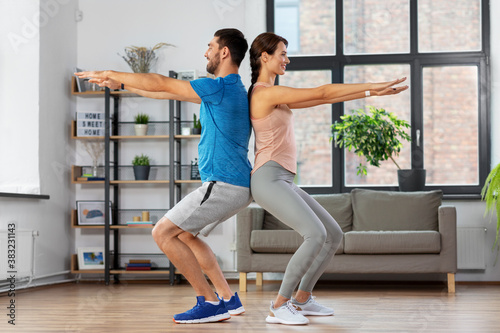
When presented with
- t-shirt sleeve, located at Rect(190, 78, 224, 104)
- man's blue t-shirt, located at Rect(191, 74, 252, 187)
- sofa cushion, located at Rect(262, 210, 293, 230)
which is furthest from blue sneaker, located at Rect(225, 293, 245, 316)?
sofa cushion, located at Rect(262, 210, 293, 230)

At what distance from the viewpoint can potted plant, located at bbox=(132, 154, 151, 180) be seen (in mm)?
5914

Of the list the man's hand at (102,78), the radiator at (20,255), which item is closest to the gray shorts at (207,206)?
the man's hand at (102,78)

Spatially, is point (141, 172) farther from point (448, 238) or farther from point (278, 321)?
Result: point (278, 321)

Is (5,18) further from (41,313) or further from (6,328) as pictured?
(6,328)

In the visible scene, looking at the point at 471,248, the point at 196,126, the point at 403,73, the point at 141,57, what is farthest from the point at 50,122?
the point at 471,248

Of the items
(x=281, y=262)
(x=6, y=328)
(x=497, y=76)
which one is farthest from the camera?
(x=497, y=76)

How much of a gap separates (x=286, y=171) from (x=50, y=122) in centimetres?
325

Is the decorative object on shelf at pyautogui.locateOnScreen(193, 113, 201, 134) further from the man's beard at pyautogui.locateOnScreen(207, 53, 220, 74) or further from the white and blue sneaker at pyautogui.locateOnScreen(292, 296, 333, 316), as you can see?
the white and blue sneaker at pyautogui.locateOnScreen(292, 296, 333, 316)

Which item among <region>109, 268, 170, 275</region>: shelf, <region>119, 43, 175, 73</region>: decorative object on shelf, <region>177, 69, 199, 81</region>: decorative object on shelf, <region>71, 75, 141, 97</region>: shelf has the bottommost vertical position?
<region>109, 268, 170, 275</region>: shelf

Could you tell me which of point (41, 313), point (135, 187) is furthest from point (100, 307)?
point (135, 187)

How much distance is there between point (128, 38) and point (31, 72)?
107 centimetres

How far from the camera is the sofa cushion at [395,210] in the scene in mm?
A: 5301

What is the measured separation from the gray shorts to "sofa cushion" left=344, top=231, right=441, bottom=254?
203 cm

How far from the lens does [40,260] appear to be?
18.2 ft
